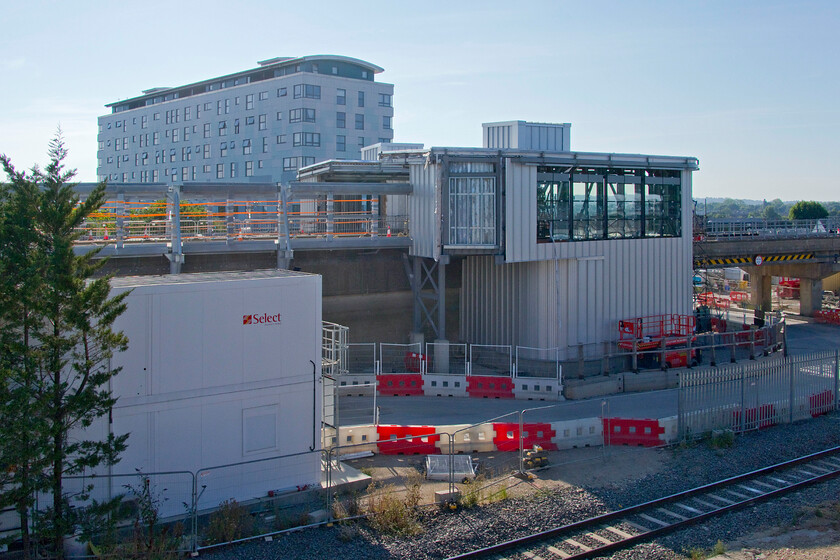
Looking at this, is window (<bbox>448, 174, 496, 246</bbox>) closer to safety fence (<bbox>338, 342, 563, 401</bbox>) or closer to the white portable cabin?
safety fence (<bbox>338, 342, 563, 401</bbox>)

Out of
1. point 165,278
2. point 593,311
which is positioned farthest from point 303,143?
point 165,278

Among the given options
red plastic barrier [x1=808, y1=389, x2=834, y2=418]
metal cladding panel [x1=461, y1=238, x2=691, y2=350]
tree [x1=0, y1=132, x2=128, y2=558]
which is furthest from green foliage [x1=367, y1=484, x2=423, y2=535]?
red plastic barrier [x1=808, y1=389, x2=834, y2=418]

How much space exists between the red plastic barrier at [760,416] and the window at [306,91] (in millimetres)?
44142

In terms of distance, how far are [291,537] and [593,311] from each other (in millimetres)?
14827

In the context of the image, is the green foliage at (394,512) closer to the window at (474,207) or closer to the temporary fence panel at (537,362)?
the temporary fence panel at (537,362)

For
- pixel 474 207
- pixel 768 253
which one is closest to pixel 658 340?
pixel 474 207

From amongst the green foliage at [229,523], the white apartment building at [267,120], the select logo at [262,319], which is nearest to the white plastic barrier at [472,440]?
the select logo at [262,319]

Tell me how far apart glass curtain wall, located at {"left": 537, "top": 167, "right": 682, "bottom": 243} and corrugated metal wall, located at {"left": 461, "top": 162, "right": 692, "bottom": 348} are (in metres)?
0.37

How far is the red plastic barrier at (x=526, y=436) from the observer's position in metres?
15.3

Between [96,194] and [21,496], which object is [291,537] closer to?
[21,496]

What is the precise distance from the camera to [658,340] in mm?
23484

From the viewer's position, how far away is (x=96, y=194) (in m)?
9.95

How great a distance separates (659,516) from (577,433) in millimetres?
3853

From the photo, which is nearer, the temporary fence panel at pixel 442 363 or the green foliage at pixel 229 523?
the green foliage at pixel 229 523
